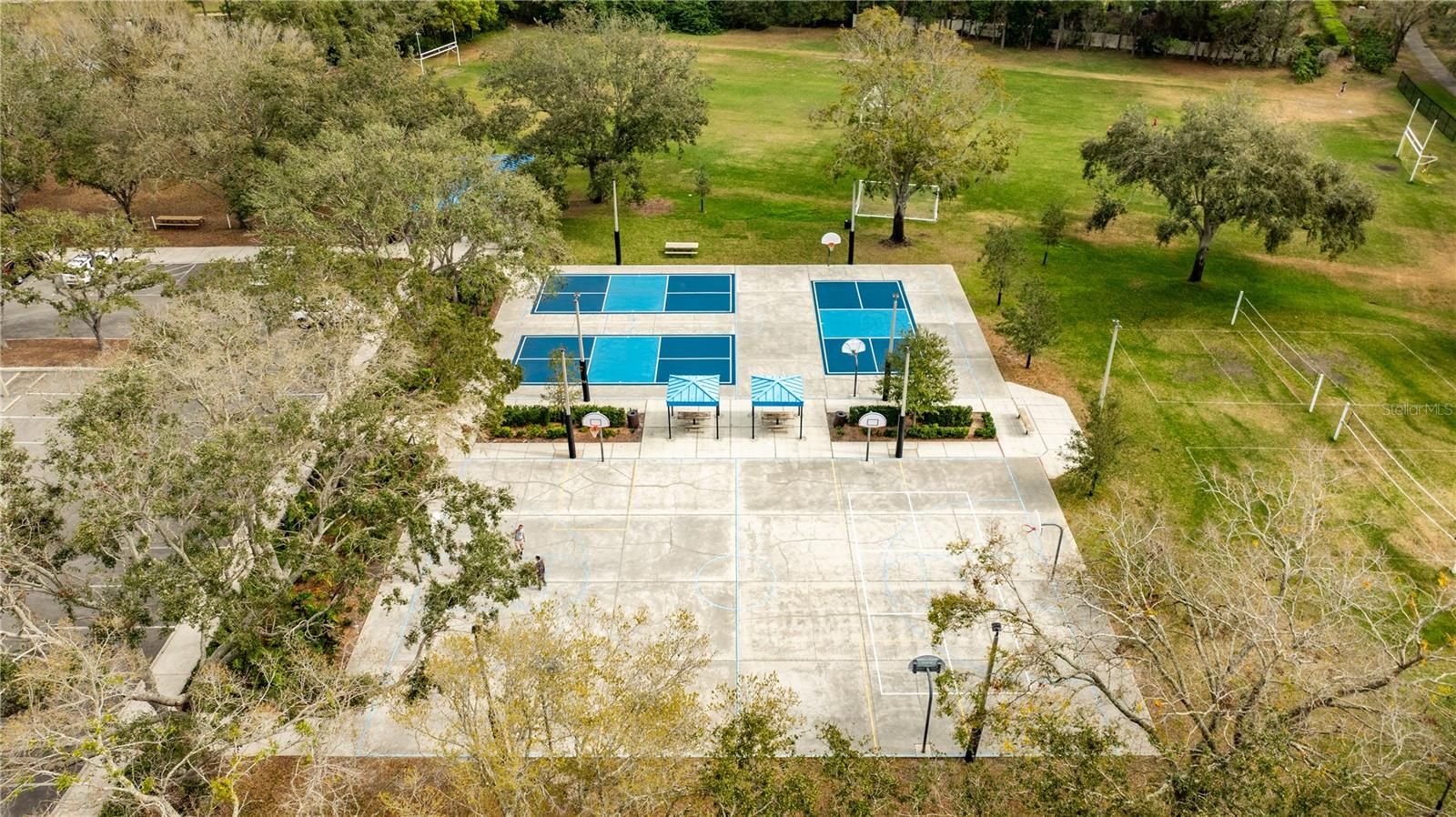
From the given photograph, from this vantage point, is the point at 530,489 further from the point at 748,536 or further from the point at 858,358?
the point at 858,358

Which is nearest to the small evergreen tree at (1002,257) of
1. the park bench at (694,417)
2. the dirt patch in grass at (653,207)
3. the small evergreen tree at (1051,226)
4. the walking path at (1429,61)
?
the small evergreen tree at (1051,226)

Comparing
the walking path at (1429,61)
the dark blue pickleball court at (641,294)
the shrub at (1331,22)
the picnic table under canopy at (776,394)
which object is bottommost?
the dark blue pickleball court at (641,294)

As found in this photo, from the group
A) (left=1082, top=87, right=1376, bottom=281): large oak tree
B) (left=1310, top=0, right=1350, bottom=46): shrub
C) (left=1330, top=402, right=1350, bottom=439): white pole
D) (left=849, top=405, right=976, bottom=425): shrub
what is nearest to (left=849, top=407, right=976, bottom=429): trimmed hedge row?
(left=849, top=405, right=976, bottom=425): shrub

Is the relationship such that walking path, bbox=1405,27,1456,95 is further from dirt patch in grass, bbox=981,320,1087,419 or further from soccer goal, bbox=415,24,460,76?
soccer goal, bbox=415,24,460,76

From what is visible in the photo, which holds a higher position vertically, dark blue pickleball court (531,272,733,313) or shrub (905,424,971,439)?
dark blue pickleball court (531,272,733,313)

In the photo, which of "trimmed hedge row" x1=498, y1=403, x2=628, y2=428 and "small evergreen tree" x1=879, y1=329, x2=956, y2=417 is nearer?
"small evergreen tree" x1=879, y1=329, x2=956, y2=417

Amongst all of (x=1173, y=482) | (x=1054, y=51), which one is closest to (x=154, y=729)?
(x=1173, y=482)

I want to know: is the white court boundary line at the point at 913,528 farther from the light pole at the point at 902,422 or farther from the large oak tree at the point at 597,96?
the large oak tree at the point at 597,96
